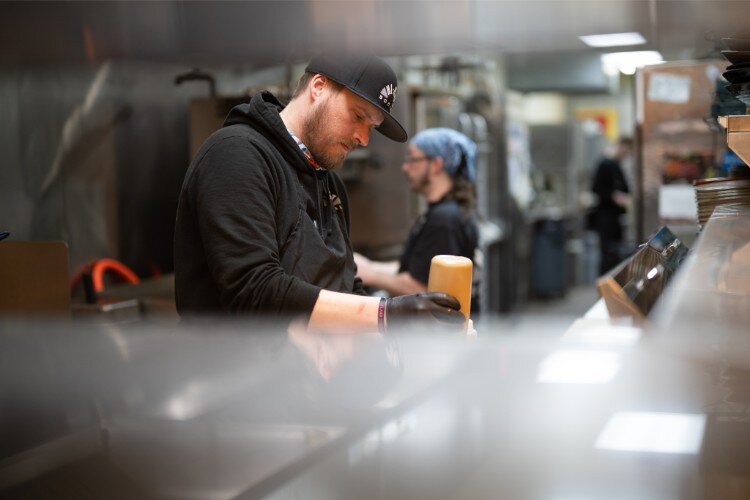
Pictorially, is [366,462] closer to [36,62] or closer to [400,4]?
[400,4]

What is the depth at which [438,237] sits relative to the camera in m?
2.15

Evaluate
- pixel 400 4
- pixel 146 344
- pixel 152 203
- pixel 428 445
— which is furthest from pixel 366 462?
pixel 152 203

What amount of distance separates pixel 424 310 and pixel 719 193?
72cm

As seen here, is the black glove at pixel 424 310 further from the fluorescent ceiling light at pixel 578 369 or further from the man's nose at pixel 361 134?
the man's nose at pixel 361 134

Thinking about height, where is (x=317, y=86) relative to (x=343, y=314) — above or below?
above

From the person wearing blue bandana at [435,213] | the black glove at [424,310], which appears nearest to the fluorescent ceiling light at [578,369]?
the black glove at [424,310]

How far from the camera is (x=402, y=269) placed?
2.22 m

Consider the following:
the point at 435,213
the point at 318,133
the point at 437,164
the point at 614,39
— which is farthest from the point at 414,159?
the point at 318,133

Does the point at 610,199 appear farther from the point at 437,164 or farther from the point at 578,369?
the point at 578,369

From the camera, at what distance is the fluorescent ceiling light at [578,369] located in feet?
4.06

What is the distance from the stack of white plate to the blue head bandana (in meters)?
0.75

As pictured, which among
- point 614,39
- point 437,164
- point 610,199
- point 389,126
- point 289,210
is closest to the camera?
point 289,210

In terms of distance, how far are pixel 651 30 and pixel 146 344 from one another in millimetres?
1103

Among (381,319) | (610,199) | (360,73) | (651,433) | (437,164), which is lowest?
(610,199)
